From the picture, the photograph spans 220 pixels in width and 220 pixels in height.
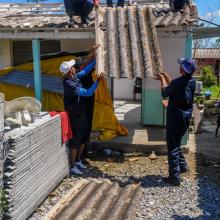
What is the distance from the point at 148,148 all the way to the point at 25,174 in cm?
357

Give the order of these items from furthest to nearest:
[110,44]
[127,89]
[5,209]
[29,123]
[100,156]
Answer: [127,89] < [100,156] < [110,44] < [29,123] < [5,209]

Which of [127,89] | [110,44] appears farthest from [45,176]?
[127,89]

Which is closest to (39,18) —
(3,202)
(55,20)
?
(55,20)

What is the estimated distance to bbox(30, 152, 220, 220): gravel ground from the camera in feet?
16.0

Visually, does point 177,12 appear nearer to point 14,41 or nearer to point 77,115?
point 77,115

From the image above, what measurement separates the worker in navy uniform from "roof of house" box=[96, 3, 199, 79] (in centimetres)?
36

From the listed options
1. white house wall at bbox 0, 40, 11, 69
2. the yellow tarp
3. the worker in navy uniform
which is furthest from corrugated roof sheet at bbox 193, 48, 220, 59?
the worker in navy uniform

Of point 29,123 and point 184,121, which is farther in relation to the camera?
point 184,121

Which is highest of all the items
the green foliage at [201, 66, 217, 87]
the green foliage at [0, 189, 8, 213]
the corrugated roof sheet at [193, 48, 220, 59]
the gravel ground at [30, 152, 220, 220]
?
the green foliage at [0, 189, 8, 213]

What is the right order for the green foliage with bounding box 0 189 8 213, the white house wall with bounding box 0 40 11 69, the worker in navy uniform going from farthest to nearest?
the white house wall with bounding box 0 40 11 69 < the worker in navy uniform < the green foliage with bounding box 0 189 8 213

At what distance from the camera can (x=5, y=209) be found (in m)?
4.05

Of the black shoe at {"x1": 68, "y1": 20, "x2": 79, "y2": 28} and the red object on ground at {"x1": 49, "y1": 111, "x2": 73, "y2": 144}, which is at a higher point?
the black shoe at {"x1": 68, "y1": 20, "x2": 79, "y2": 28}

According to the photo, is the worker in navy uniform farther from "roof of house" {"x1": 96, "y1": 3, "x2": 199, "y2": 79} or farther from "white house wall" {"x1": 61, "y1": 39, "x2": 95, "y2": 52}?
"white house wall" {"x1": 61, "y1": 39, "x2": 95, "y2": 52}

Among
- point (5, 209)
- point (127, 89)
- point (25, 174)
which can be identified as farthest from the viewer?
point (127, 89)
